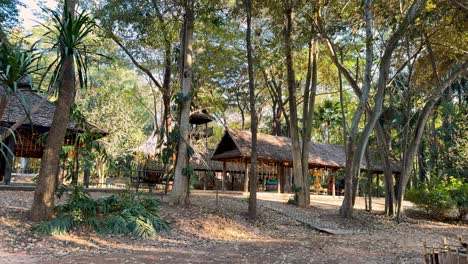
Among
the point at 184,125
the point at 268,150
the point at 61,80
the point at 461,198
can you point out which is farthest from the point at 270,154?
the point at 61,80

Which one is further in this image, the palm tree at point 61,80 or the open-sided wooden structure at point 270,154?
the open-sided wooden structure at point 270,154

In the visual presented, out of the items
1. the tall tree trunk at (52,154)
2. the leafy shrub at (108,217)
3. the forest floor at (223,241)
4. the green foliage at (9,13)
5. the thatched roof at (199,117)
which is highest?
the green foliage at (9,13)

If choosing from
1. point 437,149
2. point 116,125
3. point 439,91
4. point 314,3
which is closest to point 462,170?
point 437,149

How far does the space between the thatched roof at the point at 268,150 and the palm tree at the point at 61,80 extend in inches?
461

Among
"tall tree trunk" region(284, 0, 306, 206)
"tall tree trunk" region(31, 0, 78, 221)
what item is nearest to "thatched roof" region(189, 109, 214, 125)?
"tall tree trunk" region(284, 0, 306, 206)

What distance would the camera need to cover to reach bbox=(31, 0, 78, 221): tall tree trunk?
7.67 meters

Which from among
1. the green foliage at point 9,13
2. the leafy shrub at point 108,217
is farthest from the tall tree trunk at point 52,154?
the green foliage at point 9,13

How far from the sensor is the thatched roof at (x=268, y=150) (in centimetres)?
1972

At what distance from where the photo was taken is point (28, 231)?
23.3ft

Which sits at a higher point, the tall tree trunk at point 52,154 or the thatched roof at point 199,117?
the thatched roof at point 199,117

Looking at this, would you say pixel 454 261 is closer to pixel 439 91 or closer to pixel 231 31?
pixel 439 91

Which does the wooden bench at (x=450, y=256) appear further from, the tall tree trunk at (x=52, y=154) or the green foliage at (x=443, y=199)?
the green foliage at (x=443, y=199)

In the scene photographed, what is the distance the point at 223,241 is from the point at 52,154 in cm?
394

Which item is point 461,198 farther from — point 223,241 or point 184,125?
point 184,125
